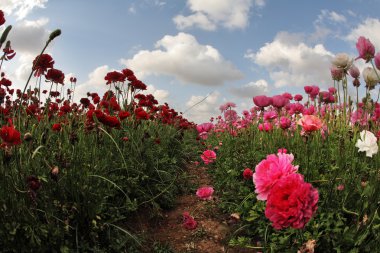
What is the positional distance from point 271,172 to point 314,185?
1.92 metres

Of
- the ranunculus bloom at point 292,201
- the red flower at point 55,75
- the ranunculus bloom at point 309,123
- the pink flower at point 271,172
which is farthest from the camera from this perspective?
the red flower at point 55,75

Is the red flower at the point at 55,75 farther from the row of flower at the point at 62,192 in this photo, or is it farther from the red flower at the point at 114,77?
the red flower at the point at 114,77

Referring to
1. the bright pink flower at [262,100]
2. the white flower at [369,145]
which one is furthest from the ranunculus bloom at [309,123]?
the bright pink flower at [262,100]

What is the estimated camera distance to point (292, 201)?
4.86 feet

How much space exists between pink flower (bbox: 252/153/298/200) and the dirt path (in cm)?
165

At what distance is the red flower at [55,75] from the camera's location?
3656 millimetres

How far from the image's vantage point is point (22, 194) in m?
2.52

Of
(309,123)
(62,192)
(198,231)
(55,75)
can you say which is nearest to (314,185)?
(309,123)

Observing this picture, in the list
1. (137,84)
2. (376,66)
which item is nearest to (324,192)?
(376,66)

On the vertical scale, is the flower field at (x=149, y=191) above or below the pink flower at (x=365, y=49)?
below

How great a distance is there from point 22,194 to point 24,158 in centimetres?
48

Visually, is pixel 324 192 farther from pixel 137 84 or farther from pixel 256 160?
pixel 137 84

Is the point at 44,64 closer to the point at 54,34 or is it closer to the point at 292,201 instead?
the point at 54,34

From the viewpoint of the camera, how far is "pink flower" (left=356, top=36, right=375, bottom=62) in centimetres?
304
